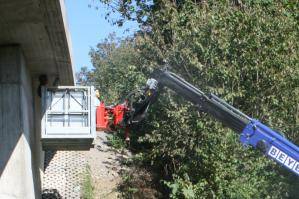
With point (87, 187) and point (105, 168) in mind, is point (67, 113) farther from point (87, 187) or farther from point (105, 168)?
point (105, 168)

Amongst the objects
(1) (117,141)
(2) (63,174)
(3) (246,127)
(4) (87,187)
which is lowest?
(4) (87,187)

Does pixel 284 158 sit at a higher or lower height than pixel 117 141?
lower

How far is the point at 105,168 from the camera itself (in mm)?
24625

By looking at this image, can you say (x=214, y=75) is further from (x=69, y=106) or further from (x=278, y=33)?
(x=69, y=106)

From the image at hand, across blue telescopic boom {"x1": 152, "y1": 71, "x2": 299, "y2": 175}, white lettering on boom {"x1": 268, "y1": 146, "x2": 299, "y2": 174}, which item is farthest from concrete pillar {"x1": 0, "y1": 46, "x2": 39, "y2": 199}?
white lettering on boom {"x1": 268, "y1": 146, "x2": 299, "y2": 174}

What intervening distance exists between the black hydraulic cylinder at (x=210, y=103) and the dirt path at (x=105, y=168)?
10.9 meters

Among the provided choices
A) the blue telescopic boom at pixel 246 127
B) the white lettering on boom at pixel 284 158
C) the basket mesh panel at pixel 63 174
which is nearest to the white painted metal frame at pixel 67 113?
the blue telescopic boom at pixel 246 127

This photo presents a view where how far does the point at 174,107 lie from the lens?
18078 millimetres

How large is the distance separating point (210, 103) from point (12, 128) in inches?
204

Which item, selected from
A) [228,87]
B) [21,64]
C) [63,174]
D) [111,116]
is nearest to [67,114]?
[21,64]

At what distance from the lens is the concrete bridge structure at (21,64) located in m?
13.1

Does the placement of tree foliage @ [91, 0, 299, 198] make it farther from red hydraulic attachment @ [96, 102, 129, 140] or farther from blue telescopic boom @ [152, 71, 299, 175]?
blue telescopic boom @ [152, 71, 299, 175]

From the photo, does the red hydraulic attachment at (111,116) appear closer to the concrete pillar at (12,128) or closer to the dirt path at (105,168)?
the concrete pillar at (12,128)

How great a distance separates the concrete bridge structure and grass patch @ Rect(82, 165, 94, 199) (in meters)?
5.86
